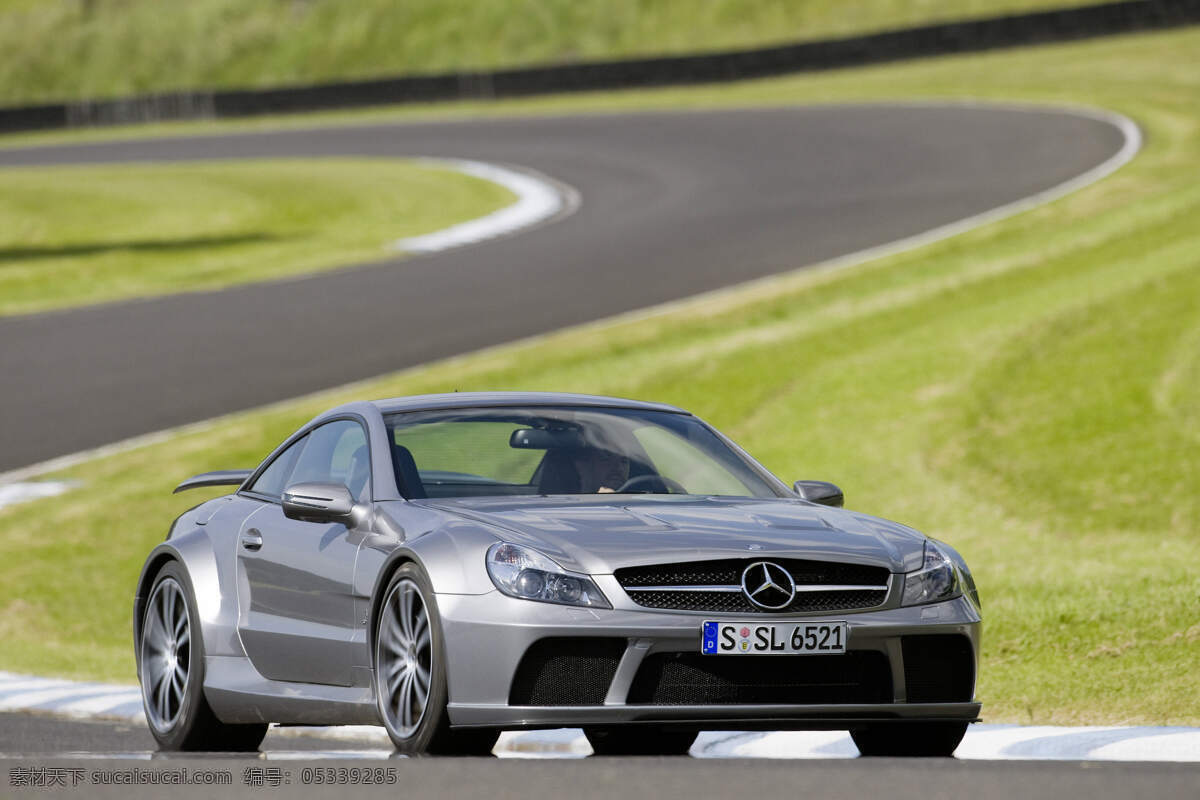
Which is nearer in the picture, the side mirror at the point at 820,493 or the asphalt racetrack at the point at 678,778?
the asphalt racetrack at the point at 678,778

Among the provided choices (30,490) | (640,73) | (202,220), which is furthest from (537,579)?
(640,73)

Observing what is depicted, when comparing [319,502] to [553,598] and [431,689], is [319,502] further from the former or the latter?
[553,598]

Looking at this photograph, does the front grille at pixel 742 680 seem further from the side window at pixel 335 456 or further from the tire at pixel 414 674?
the side window at pixel 335 456

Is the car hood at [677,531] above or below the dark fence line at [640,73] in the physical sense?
above

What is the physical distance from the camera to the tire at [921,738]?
261 inches

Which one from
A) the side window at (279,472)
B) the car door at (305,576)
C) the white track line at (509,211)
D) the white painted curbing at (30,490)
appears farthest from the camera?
the white track line at (509,211)

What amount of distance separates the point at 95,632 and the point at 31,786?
6867 mm

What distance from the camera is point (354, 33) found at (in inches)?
3009

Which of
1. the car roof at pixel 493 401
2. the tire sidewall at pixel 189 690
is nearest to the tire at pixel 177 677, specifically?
the tire sidewall at pixel 189 690

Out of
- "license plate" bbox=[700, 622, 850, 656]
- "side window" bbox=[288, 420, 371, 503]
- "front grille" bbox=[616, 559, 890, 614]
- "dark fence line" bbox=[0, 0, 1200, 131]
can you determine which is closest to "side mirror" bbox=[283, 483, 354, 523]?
"side window" bbox=[288, 420, 371, 503]

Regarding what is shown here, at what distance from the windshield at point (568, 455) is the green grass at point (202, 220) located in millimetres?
18464

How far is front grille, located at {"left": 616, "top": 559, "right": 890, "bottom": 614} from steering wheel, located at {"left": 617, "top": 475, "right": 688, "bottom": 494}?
1187mm

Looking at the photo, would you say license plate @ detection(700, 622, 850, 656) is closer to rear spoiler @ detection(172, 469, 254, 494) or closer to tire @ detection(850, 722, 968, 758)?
tire @ detection(850, 722, 968, 758)

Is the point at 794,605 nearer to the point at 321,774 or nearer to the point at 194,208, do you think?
the point at 321,774
